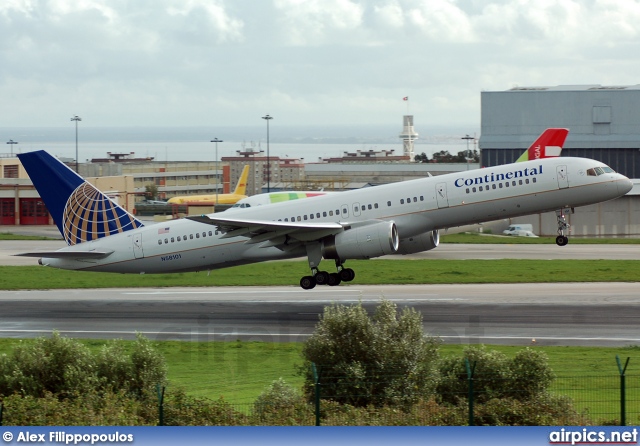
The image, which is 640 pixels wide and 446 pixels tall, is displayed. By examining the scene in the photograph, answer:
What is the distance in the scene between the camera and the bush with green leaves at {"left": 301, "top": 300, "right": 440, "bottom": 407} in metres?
23.0

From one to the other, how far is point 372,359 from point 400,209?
20.7 meters

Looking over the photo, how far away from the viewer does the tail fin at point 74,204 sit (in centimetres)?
4734

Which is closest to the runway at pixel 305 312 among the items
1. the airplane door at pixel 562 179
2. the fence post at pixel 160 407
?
the airplane door at pixel 562 179

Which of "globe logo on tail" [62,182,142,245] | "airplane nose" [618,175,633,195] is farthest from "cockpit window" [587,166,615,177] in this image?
"globe logo on tail" [62,182,142,245]

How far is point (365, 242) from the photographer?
43.4m

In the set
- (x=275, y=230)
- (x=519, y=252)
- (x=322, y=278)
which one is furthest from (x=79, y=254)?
(x=519, y=252)

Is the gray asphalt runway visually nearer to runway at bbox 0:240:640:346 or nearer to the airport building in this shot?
runway at bbox 0:240:640:346

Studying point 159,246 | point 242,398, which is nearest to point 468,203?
point 159,246

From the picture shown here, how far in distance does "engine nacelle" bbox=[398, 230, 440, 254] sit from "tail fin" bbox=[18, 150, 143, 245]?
13782 millimetres

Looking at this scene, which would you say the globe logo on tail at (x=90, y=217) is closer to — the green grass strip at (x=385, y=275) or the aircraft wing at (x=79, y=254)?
the aircraft wing at (x=79, y=254)

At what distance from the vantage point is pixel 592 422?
21.7 meters

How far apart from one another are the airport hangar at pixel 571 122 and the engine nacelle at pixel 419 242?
201ft

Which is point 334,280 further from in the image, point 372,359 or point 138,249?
point 372,359

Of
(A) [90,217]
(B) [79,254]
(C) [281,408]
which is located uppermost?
(A) [90,217]
